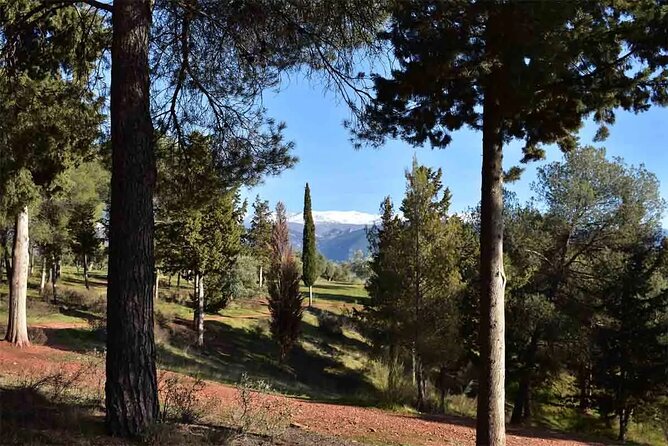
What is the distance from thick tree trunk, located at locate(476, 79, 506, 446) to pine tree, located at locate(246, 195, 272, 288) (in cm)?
4682

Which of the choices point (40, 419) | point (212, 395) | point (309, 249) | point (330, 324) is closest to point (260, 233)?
point (309, 249)

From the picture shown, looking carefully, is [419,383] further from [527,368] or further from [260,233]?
[260,233]

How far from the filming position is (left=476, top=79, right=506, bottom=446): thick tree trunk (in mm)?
6816

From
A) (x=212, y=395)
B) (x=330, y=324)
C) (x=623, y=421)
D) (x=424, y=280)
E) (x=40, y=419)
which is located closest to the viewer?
(x=40, y=419)

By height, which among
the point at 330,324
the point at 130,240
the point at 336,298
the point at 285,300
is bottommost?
the point at 330,324

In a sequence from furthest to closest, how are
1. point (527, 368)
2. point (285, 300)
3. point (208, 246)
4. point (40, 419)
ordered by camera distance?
1. point (208, 246)
2. point (285, 300)
3. point (527, 368)
4. point (40, 419)

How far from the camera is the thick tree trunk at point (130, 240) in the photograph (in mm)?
4711

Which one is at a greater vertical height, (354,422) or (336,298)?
(354,422)

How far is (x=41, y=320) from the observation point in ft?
78.7

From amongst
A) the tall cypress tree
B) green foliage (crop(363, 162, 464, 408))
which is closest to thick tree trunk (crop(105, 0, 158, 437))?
green foliage (crop(363, 162, 464, 408))

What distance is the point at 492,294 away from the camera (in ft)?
22.4

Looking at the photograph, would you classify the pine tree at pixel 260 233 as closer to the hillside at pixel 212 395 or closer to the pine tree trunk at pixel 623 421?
the hillside at pixel 212 395

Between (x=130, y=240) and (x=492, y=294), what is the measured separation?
4.41 m

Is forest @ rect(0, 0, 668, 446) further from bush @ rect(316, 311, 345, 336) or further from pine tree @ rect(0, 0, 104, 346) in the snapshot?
bush @ rect(316, 311, 345, 336)
